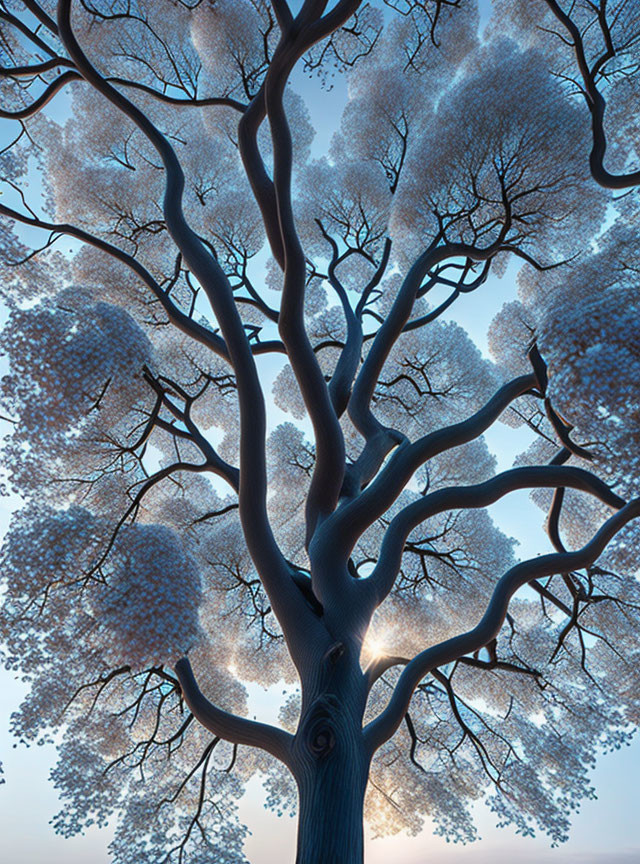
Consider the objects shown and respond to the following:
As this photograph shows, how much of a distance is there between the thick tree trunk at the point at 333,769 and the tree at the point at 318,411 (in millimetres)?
21

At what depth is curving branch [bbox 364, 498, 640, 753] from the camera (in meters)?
3.99

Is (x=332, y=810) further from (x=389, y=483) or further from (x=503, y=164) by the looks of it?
(x=503, y=164)

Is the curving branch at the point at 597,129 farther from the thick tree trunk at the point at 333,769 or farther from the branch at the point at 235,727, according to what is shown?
the branch at the point at 235,727

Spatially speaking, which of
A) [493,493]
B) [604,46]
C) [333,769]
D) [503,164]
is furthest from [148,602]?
[604,46]

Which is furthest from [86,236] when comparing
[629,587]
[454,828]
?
[454,828]

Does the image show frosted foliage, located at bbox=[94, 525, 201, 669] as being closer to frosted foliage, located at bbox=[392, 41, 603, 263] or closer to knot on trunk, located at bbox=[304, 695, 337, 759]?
knot on trunk, located at bbox=[304, 695, 337, 759]

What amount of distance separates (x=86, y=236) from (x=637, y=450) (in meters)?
4.73

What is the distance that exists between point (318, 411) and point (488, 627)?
6.67 feet

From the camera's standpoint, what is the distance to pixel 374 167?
23.4 ft

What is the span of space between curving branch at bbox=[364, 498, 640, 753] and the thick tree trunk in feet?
1.43

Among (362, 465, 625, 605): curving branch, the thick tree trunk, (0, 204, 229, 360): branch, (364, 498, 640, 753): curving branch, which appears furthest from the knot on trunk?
(0, 204, 229, 360): branch

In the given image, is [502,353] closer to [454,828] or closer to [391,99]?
[391,99]

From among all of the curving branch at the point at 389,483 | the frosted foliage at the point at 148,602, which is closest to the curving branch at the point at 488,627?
the curving branch at the point at 389,483

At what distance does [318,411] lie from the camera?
412cm
